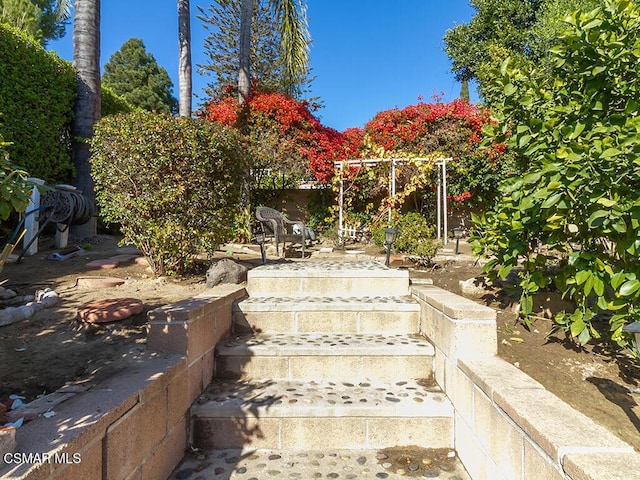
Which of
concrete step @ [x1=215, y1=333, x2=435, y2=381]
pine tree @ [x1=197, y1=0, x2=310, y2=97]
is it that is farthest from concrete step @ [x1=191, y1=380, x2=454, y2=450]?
pine tree @ [x1=197, y1=0, x2=310, y2=97]

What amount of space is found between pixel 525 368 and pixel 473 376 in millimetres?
568

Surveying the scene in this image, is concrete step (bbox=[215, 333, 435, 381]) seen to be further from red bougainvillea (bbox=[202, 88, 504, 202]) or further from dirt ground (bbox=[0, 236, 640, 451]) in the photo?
red bougainvillea (bbox=[202, 88, 504, 202])

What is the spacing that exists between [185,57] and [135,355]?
22.5 ft

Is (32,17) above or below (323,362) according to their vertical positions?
above

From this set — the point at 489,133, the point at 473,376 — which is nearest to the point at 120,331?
the point at 473,376

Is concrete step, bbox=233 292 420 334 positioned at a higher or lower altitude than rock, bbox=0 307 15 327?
lower

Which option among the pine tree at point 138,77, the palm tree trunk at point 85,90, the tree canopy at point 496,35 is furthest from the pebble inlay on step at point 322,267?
the pine tree at point 138,77

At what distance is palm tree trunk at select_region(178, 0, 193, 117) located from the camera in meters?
6.98

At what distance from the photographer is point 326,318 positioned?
286cm

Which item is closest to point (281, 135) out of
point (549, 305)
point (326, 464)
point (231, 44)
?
point (549, 305)

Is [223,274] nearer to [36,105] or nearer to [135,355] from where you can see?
[135,355]

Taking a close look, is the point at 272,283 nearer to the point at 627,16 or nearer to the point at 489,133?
the point at 489,133

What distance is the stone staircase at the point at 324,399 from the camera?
1866mm

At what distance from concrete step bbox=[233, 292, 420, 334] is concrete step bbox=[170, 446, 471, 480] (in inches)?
38.7
